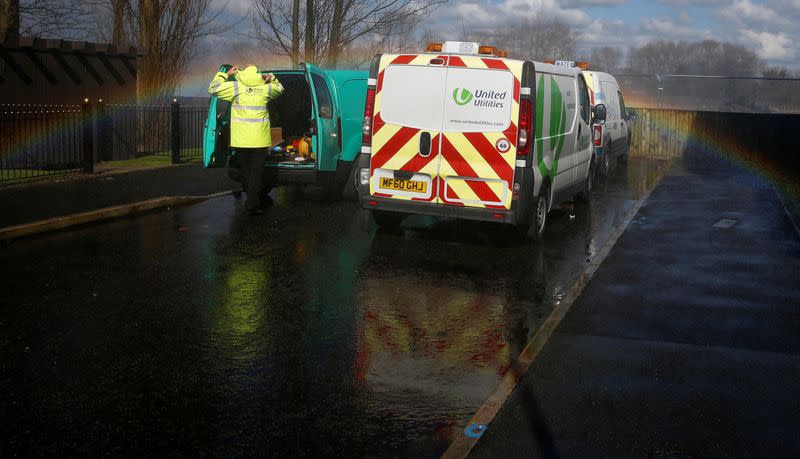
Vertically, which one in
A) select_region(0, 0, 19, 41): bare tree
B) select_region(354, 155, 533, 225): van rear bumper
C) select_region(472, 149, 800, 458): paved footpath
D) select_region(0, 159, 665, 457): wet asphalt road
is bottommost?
select_region(0, 159, 665, 457): wet asphalt road

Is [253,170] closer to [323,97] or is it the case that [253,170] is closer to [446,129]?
[323,97]

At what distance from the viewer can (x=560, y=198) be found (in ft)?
39.0

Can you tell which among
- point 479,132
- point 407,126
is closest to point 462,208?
point 479,132

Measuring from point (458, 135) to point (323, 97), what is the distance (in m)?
3.62

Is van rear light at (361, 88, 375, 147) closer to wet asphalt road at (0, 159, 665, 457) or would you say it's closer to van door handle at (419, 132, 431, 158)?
van door handle at (419, 132, 431, 158)

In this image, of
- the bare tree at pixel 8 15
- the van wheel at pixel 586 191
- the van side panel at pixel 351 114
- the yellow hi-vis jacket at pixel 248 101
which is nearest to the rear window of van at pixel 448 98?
the yellow hi-vis jacket at pixel 248 101

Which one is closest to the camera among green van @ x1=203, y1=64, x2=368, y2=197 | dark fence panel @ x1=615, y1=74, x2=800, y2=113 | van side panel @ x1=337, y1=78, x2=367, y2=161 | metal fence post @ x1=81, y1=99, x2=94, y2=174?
green van @ x1=203, y1=64, x2=368, y2=197

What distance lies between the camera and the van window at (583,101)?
12.8 meters

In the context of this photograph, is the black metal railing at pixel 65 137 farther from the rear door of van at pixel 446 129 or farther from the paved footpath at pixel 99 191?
the rear door of van at pixel 446 129

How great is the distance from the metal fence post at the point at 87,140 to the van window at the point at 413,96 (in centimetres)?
733

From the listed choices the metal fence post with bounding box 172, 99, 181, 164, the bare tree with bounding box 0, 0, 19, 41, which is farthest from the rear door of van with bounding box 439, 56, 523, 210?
the bare tree with bounding box 0, 0, 19, 41

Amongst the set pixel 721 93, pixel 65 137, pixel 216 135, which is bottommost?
pixel 65 137

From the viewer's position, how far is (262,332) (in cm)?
655

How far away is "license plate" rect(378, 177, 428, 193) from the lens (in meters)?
10.2
